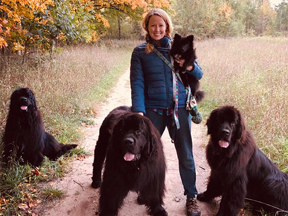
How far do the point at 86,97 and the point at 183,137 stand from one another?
15.9 feet

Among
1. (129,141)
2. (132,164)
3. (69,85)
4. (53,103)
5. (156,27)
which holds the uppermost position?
(156,27)

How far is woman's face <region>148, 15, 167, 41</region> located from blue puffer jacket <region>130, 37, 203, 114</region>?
0.26 ft

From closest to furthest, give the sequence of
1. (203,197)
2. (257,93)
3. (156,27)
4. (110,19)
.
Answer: (156,27) < (203,197) < (257,93) < (110,19)

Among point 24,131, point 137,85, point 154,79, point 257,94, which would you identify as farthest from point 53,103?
point 257,94

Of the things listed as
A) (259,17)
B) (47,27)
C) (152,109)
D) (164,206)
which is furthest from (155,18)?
(259,17)

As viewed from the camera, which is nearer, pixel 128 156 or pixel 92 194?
pixel 128 156

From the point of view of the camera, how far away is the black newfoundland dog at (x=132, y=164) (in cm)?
218

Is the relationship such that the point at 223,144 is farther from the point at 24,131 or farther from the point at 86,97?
the point at 86,97

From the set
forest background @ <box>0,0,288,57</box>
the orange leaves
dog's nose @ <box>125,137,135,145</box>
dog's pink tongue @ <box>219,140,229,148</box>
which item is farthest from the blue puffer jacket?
the orange leaves

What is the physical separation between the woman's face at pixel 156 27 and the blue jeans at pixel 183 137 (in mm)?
870

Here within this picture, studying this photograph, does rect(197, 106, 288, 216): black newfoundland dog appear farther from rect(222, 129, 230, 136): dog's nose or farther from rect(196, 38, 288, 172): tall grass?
rect(196, 38, 288, 172): tall grass

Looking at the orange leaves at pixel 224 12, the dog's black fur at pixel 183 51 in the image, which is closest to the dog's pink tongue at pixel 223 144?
the dog's black fur at pixel 183 51

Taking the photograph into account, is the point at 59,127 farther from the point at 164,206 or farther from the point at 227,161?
the point at 227,161

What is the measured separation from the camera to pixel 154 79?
2.52 metres
